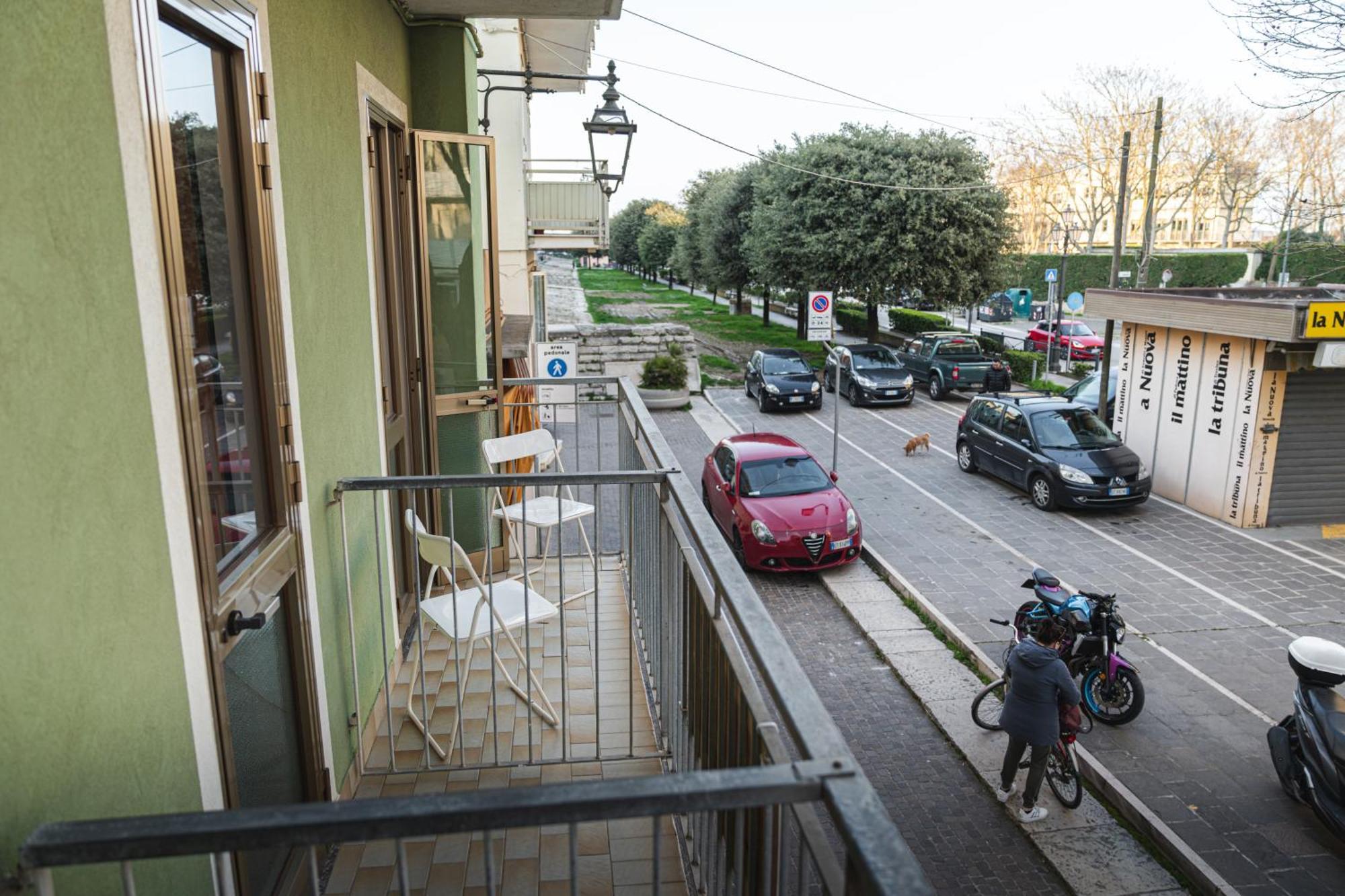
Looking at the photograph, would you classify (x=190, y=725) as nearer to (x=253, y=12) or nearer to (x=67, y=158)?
(x=67, y=158)

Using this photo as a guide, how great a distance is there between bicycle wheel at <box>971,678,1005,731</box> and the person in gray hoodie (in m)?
0.94

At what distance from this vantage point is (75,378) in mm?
1923

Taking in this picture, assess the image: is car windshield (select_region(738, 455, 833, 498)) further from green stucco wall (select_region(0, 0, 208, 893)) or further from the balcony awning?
green stucco wall (select_region(0, 0, 208, 893))

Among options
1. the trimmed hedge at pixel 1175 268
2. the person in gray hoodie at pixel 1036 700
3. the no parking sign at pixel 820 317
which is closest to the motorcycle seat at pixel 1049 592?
the person in gray hoodie at pixel 1036 700

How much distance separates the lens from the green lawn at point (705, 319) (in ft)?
116

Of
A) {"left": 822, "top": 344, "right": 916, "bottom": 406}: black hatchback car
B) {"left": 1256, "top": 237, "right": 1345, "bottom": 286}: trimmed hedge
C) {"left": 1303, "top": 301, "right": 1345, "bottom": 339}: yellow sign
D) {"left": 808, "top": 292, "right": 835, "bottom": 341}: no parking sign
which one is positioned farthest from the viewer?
{"left": 1256, "top": 237, "right": 1345, "bottom": 286}: trimmed hedge

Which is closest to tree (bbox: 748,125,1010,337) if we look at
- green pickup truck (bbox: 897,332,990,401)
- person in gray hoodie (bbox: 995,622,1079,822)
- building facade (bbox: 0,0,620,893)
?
green pickup truck (bbox: 897,332,990,401)

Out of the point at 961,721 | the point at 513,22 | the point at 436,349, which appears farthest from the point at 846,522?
the point at 513,22

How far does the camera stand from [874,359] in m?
25.6

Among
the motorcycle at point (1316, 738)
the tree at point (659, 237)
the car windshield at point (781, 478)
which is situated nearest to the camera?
the motorcycle at point (1316, 738)

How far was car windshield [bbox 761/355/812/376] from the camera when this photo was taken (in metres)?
24.9

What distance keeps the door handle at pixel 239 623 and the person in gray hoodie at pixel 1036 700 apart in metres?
5.41

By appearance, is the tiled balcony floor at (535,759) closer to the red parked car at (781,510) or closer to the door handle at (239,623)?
the door handle at (239,623)

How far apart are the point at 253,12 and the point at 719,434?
1922 cm
